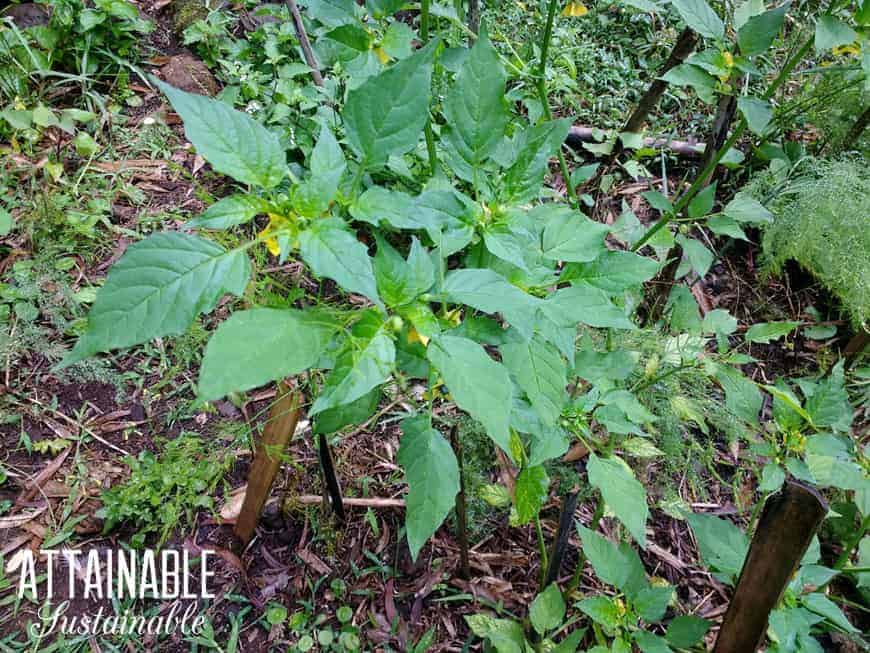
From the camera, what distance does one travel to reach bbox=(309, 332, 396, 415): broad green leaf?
841 mm

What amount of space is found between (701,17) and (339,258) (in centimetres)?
112

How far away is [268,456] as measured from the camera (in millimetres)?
1620

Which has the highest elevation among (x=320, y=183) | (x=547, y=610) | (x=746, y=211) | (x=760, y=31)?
(x=760, y=31)

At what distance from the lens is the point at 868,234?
2.43m

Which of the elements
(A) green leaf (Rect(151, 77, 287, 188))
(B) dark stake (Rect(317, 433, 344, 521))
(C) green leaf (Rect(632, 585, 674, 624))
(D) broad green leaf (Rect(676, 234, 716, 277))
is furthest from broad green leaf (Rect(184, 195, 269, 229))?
(D) broad green leaf (Rect(676, 234, 716, 277))

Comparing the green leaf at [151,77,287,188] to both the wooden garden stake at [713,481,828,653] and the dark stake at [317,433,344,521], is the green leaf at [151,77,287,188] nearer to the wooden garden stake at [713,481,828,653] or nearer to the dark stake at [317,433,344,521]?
the dark stake at [317,433,344,521]

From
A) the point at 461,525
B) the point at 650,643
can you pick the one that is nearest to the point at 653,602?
the point at 650,643

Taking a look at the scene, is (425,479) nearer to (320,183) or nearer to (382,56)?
(320,183)

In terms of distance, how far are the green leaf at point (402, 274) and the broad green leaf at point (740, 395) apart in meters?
1.08

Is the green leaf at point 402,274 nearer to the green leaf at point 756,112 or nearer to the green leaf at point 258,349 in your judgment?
the green leaf at point 258,349

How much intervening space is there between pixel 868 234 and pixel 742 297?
1.87 feet

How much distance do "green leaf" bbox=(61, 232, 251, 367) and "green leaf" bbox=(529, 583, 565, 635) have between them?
1233 millimetres

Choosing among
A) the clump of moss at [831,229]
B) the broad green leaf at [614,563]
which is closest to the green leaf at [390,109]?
the broad green leaf at [614,563]

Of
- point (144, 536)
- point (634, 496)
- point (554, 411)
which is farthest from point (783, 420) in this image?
point (144, 536)
